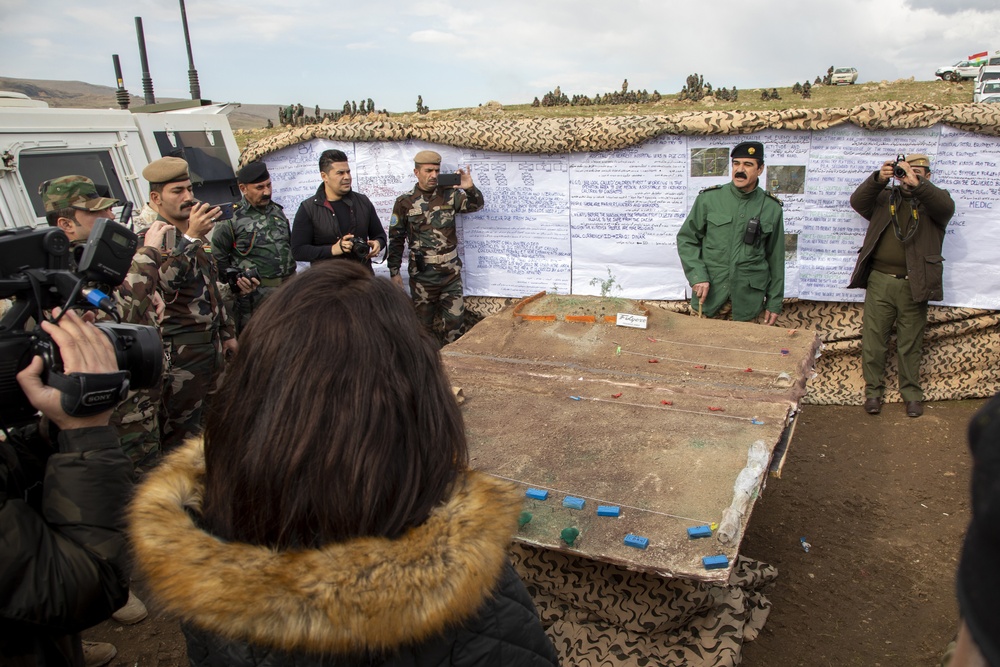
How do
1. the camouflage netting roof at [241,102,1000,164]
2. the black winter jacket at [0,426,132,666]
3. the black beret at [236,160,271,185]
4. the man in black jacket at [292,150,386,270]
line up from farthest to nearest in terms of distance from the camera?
the man in black jacket at [292,150,386,270] → the black beret at [236,160,271,185] → the camouflage netting roof at [241,102,1000,164] → the black winter jacket at [0,426,132,666]

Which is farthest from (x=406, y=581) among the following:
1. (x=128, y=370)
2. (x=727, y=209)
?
(x=727, y=209)

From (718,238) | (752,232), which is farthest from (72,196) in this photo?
(752,232)

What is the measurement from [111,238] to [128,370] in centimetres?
71

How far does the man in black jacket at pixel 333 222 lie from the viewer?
4.95m

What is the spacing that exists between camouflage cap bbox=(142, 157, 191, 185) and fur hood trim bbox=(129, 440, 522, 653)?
2876 mm

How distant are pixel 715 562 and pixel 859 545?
2180 mm

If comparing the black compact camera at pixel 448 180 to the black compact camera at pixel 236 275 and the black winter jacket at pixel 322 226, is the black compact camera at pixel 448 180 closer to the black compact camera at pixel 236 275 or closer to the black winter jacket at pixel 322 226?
the black winter jacket at pixel 322 226

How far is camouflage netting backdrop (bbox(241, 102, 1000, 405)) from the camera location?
4398 mm

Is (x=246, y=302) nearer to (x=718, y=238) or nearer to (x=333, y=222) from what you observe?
(x=333, y=222)

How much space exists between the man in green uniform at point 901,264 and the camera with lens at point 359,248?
140 inches

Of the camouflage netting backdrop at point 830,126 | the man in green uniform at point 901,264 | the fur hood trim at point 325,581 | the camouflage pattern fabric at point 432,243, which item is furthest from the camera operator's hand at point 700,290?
the fur hood trim at point 325,581

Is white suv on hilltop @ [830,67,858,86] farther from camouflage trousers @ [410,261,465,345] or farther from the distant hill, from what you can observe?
the distant hill

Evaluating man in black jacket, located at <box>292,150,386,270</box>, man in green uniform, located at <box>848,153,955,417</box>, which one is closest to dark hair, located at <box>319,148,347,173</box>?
man in black jacket, located at <box>292,150,386,270</box>

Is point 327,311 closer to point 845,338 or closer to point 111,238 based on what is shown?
point 111,238
